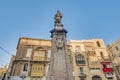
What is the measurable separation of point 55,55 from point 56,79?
2164 millimetres

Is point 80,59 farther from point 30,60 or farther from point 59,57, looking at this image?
point 59,57

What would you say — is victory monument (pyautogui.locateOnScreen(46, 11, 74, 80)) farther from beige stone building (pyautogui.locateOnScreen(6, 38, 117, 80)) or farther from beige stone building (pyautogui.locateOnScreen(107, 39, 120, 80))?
beige stone building (pyautogui.locateOnScreen(107, 39, 120, 80))

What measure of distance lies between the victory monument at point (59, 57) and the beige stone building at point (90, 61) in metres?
18.9

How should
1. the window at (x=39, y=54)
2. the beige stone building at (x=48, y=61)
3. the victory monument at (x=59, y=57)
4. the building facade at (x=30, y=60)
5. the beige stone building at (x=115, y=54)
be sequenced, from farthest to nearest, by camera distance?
1. the beige stone building at (x=115, y=54)
2. the window at (x=39, y=54)
3. the beige stone building at (x=48, y=61)
4. the building facade at (x=30, y=60)
5. the victory monument at (x=59, y=57)

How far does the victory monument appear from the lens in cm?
952

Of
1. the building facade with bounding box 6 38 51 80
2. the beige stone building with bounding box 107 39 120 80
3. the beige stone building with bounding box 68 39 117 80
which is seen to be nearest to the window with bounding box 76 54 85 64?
the beige stone building with bounding box 68 39 117 80

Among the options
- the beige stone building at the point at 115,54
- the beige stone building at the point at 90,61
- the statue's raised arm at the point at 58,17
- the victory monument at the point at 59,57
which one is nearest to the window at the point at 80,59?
the beige stone building at the point at 90,61

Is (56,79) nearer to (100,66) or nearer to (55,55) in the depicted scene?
(55,55)

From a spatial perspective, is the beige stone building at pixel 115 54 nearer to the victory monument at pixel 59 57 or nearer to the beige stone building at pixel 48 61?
the beige stone building at pixel 48 61

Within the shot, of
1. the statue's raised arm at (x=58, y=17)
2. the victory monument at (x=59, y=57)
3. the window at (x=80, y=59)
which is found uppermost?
the statue's raised arm at (x=58, y=17)

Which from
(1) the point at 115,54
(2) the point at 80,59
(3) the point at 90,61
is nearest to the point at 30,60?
(2) the point at 80,59

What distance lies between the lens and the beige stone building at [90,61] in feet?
94.6

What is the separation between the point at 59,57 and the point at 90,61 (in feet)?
74.4

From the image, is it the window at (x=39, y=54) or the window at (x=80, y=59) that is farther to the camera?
the window at (x=80, y=59)
